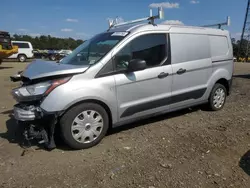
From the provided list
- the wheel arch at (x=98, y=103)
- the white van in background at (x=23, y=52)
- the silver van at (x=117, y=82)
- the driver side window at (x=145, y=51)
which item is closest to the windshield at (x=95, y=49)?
the silver van at (x=117, y=82)

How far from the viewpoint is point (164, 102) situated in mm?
4738

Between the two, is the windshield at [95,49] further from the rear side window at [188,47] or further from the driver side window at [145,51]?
the rear side window at [188,47]

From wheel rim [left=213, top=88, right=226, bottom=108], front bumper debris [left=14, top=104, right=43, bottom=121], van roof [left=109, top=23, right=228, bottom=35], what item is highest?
van roof [left=109, top=23, right=228, bottom=35]

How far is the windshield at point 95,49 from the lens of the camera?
422 cm

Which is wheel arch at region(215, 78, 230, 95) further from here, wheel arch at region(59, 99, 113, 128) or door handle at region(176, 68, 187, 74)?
wheel arch at region(59, 99, 113, 128)

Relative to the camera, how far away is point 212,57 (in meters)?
5.48

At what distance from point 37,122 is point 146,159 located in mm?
1667

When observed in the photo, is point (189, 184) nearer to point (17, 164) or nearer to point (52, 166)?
point (52, 166)

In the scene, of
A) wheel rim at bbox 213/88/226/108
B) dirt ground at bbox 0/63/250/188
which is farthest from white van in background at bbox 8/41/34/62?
wheel rim at bbox 213/88/226/108

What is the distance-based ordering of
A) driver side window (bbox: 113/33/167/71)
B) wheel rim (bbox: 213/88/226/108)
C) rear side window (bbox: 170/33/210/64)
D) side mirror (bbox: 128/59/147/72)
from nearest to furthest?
side mirror (bbox: 128/59/147/72) < driver side window (bbox: 113/33/167/71) < rear side window (bbox: 170/33/210/64) < wheel rim (bbox: 213/88/226/108)

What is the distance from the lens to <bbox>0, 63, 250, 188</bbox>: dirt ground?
3061 millimetres

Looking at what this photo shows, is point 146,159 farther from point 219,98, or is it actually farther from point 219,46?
point 219,46

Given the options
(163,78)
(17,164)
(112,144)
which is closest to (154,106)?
(163,78)

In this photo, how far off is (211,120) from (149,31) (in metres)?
2.23
